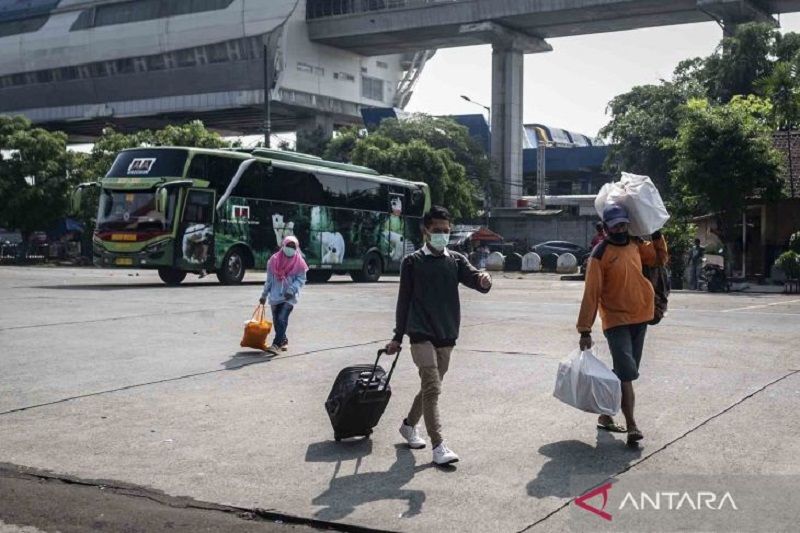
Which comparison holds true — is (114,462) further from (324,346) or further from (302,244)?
(302,244)

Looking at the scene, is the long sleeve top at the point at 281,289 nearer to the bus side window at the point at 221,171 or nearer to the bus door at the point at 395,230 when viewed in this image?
the bus side window at the point at 221,171

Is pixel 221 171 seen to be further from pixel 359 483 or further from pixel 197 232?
pixel 359 483

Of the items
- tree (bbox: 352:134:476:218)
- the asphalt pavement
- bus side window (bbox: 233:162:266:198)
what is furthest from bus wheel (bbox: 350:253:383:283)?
tree (bbox: 352:134:476:218)

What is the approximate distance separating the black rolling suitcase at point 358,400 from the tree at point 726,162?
86.3 ft

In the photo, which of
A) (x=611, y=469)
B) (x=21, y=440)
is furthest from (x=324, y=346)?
(x=611, y=469)

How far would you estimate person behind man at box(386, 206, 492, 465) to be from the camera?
671 cm

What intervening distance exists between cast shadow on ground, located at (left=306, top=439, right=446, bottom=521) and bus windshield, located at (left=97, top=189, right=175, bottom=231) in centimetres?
2039

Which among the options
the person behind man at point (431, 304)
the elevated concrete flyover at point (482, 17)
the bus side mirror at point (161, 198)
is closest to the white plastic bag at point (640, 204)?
the person behind man at point (431, 304)

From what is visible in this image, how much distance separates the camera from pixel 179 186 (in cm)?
2662

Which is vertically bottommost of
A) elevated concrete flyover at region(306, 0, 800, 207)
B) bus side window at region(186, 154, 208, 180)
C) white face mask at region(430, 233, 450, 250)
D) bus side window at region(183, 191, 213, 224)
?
white face mask at region(430, 233, 450, 250)

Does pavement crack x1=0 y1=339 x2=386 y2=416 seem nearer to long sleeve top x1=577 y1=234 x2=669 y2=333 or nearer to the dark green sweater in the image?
the dark green sweater

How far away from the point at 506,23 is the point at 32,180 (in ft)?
114

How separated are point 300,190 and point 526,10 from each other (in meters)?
42.8

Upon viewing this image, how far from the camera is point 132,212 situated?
26.9 m
